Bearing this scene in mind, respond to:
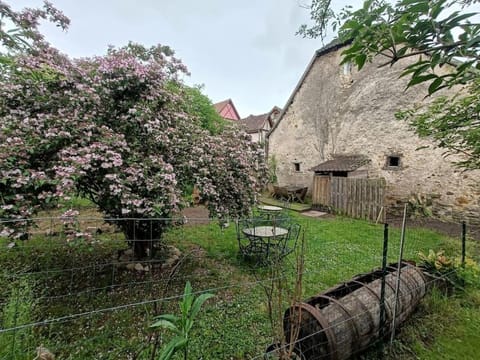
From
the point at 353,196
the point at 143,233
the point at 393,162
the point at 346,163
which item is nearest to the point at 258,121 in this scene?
the point at 346,163

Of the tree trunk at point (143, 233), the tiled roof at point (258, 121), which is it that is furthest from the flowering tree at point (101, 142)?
the tiled roof at point (258, 121)

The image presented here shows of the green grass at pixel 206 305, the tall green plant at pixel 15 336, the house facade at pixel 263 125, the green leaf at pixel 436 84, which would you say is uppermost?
the house facade at pixel 263 125

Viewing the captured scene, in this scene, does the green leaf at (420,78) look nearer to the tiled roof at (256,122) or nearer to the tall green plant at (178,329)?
the tall green plant at (178,329)

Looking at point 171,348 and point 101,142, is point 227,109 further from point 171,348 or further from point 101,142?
point 171,348

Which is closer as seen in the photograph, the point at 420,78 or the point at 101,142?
the point at 420,78

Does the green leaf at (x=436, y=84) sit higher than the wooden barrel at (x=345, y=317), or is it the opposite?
the green leaf at (x=436, y=84)

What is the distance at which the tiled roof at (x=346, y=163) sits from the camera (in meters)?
8.45

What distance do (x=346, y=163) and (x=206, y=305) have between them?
26.0 feet

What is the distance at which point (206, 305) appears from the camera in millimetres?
2822

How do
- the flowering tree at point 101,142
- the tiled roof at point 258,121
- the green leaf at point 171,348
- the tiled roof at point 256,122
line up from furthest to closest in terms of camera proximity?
the tiled roof at point 256,122, the tiled roof at point 258,121, the flowering tree at point 101,142, the green leaf at point 171,348

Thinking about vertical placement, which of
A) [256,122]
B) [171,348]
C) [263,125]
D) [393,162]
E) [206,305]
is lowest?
[206,305]

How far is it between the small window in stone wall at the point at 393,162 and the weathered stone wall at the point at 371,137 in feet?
0.31

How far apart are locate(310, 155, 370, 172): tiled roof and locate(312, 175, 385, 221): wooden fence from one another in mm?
428

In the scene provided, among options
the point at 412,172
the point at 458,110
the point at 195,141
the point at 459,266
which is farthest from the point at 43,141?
the point at 412,172
